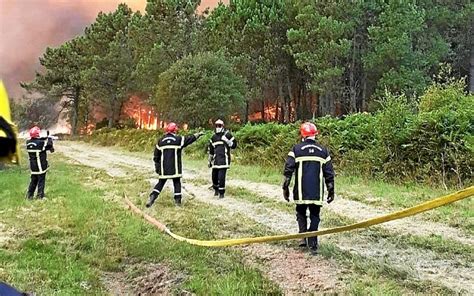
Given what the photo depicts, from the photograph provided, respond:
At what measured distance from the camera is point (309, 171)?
23.9 ft

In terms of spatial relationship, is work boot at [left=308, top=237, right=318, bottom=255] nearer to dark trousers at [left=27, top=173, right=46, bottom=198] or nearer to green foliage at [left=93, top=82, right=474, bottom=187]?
green foliage at [left=93, top=82, right=474, bottom=187]

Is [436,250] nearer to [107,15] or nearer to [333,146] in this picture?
[333,146]

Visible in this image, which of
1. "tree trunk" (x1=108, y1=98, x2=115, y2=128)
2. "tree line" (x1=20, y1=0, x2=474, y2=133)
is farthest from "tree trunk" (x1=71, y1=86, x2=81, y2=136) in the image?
"tree line" (x1=20, y1=0, x2=474, y2=133)

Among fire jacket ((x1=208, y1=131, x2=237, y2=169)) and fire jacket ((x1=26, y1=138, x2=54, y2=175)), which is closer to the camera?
fire jacket ((x1=26, y1=138, x2=54, y2=175))

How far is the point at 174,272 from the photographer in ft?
22.0

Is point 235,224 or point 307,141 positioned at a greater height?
point 307,141

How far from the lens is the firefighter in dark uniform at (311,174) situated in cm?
725

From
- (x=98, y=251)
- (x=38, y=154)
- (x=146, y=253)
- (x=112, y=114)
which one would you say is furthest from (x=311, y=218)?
(x=112, y=114)

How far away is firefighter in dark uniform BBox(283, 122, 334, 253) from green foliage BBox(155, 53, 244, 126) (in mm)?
26210

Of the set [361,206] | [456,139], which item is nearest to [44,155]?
[361,206]

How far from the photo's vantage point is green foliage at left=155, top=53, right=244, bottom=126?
111 feet

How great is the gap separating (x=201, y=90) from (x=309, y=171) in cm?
2693

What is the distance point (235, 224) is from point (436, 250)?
11.5 ft

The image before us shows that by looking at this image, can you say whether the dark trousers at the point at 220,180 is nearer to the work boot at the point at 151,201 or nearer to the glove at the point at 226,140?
the glove at the point at 226,140
